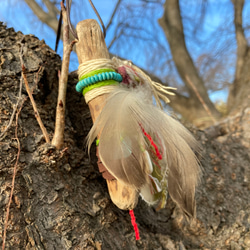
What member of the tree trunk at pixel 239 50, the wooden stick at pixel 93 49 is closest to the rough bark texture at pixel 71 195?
the wooden stick at pixel 93 49

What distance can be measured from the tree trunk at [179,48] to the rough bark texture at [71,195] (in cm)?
130

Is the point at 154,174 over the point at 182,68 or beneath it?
beneath

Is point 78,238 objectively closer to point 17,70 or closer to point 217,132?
point 17,70

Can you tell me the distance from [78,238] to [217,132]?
102cm

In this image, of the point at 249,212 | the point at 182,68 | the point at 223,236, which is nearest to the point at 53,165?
the point at 223,236

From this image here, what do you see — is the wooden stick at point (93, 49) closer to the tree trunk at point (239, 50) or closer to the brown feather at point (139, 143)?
the brown feather at point (139, 143)

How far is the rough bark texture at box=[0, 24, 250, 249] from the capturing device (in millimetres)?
600

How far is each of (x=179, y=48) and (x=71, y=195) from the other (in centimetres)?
188

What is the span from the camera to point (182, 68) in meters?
2.21

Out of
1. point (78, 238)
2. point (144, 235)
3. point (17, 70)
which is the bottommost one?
point (144, 235)

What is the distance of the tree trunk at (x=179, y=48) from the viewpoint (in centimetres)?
213

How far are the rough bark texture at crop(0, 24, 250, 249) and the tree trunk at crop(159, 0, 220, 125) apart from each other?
130 centimetres

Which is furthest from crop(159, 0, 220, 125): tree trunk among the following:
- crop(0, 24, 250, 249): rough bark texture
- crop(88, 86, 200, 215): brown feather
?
crop(88, 86, 200, 215): brown feather

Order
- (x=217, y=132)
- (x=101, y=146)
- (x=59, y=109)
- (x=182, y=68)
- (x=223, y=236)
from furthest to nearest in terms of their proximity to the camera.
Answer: (x=182, y=68), (x=217, y=132), (x=223, y=236), (x=59, y=109), (x=101, y=146)
